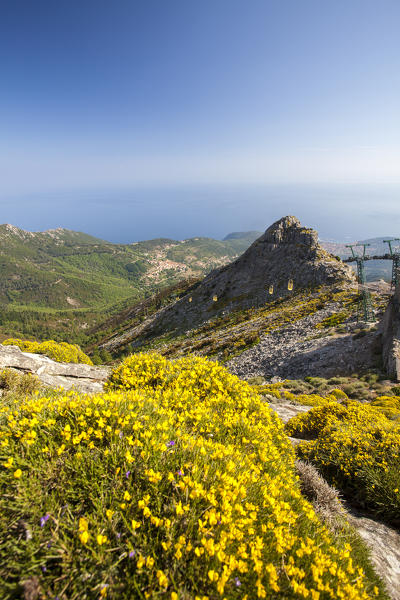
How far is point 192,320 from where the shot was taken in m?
68.8

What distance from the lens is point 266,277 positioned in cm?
6588

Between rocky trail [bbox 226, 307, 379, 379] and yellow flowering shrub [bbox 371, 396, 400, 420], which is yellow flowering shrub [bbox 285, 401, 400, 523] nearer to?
yellow flowering shrub [bbox 371, 396, 400, 420]

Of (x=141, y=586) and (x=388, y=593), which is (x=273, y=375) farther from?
(x=141, y=586)

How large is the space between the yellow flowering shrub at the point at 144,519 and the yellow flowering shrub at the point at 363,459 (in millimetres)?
2114

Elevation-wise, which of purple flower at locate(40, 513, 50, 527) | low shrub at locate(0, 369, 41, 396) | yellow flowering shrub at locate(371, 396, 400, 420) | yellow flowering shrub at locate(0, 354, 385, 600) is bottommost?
yellow flowering shrub at locate(371, 396, 400, 420)

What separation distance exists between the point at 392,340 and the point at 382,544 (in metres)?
17.8

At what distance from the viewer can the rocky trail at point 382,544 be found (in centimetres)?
408

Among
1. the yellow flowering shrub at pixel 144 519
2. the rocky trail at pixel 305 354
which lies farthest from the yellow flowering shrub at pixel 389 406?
the yellow flowering shrub at pixel 144 519

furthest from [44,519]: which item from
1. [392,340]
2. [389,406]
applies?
[392,340]

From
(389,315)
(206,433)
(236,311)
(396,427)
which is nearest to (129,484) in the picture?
(206,433)

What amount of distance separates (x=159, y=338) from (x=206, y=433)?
63.5 m

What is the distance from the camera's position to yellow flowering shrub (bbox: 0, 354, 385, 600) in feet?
7.95

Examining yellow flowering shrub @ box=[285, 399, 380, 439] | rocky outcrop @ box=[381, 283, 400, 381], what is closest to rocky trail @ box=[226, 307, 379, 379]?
rocky outcrop @ box=[381, 283, 400, 381]

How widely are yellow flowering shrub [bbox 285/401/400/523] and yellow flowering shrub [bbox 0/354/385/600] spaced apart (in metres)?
2.11
